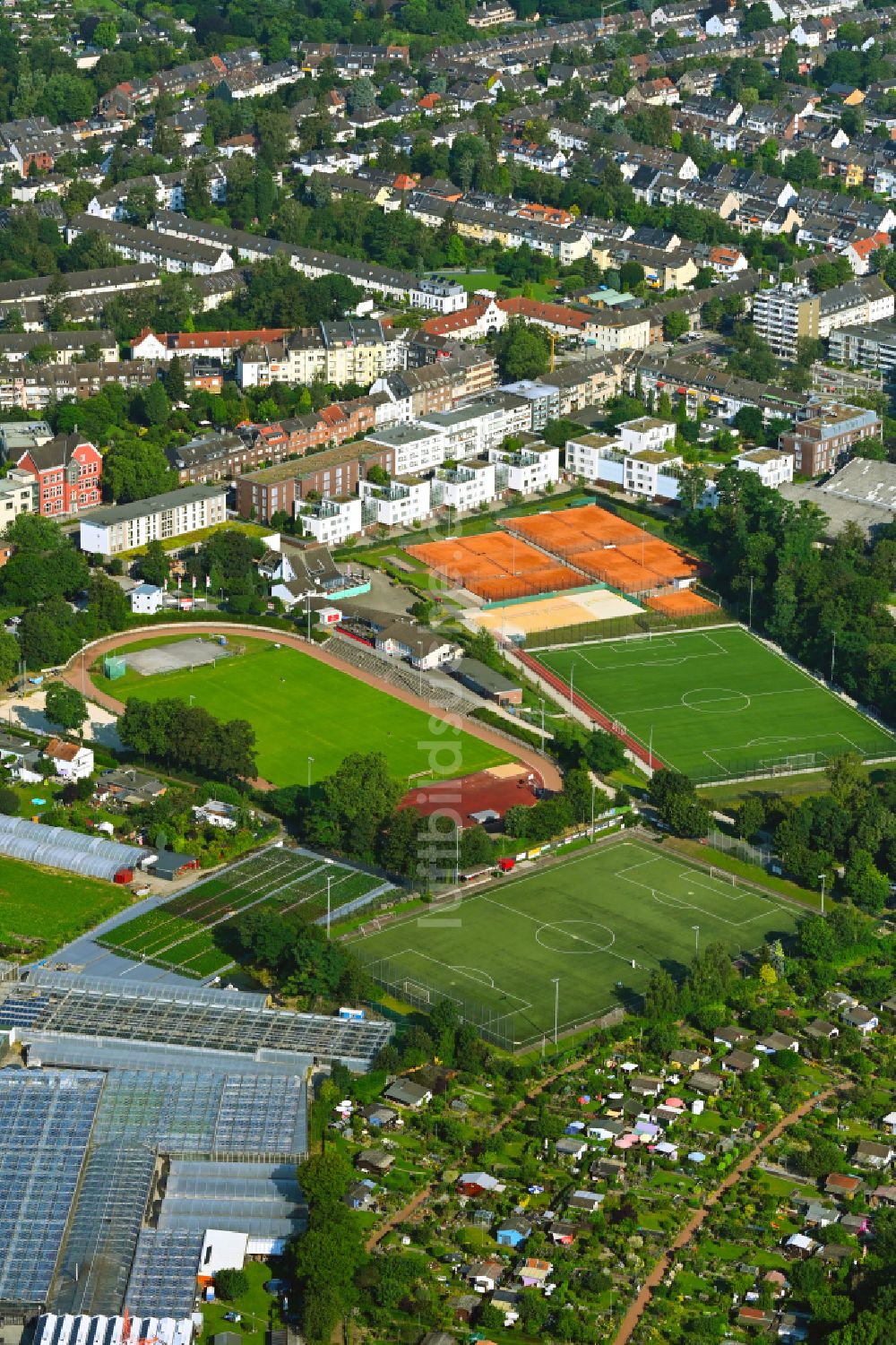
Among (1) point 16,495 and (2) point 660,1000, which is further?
(1) point 16,495

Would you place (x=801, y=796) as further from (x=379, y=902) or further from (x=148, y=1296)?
(x=148, y=1296)

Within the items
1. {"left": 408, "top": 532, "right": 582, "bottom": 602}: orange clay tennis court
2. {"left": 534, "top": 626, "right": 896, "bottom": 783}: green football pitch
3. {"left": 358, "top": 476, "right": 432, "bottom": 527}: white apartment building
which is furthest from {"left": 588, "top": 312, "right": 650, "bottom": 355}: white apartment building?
{"left": 534, "top": 626, "right": 896, "bottom": 783}: green football pitch

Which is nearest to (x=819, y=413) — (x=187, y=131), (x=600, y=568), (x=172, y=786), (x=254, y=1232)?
(x=600, y=568)

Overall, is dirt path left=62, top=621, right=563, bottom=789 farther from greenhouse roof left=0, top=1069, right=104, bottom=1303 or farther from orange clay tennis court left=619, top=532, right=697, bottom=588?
greenhouse roof left=0, top=1069, right=104, bottom=1303

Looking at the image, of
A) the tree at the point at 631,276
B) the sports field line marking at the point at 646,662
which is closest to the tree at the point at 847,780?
the sports field line marking at the point at 646,662

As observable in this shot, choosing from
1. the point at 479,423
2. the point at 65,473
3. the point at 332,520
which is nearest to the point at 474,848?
the point at 332,520

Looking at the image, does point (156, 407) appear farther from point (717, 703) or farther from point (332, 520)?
point (717, 703)
